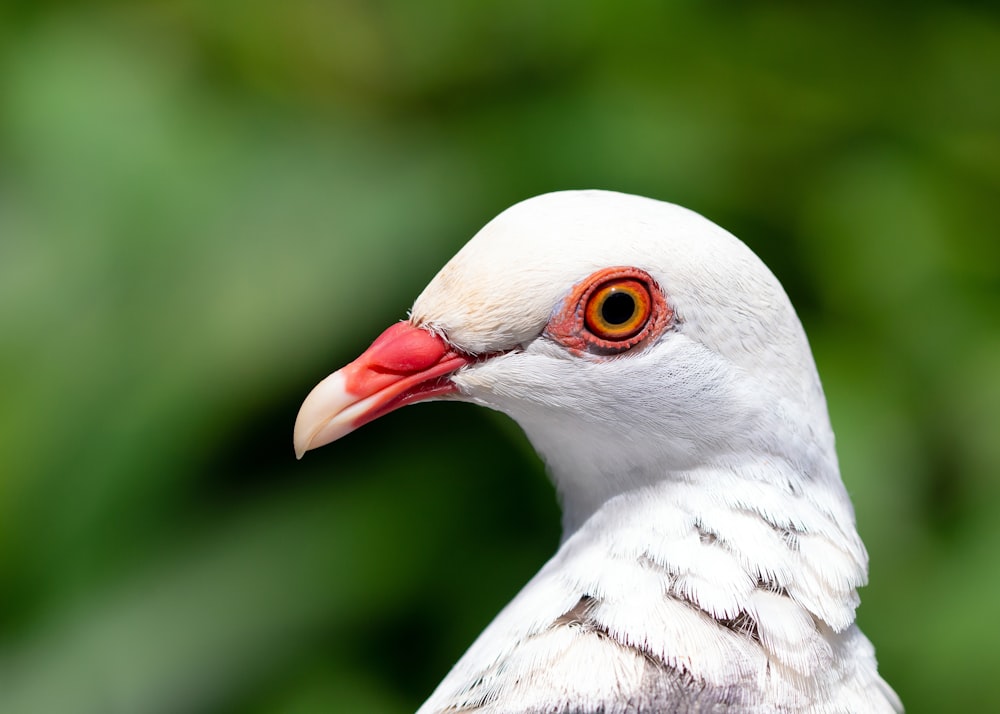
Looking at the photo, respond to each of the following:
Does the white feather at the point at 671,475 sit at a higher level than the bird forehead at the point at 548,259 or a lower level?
lower

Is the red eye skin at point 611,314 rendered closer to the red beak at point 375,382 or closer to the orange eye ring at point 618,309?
the orange eye ring at point 618,309

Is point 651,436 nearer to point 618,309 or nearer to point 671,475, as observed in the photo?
point 671,475

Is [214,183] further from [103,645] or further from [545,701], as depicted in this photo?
[545,701]

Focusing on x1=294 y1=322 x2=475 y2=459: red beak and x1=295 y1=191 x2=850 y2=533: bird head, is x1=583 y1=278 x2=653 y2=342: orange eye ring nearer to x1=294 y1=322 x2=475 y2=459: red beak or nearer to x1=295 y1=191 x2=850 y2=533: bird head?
x1=295 y1=191 x2=850 y2=533: bird head

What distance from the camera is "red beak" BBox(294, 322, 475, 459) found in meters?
1.35

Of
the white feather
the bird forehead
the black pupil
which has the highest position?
the bird forehead

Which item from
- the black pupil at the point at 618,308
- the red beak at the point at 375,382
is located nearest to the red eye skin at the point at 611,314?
the black pupil at the point at 618,308

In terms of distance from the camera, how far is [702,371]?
4.49ft

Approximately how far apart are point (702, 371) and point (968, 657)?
1526 mm

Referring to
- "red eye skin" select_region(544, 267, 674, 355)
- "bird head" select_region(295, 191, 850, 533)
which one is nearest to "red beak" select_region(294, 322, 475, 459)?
"bird head" select_region(295, 191, 850, 533)

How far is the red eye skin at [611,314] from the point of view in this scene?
129 cm

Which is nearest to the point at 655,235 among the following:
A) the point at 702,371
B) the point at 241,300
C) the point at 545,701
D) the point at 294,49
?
the point at 702,371

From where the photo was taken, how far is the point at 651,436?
1.40m

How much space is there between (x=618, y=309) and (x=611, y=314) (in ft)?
0.04
